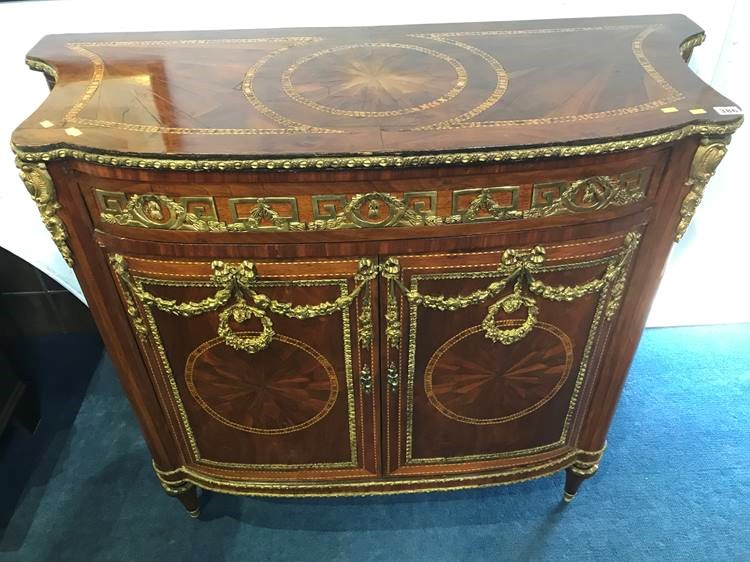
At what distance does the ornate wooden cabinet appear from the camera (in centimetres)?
89

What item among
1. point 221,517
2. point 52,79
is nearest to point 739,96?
point 52,79

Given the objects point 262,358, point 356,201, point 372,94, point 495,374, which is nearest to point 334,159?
Answer: point 356,201

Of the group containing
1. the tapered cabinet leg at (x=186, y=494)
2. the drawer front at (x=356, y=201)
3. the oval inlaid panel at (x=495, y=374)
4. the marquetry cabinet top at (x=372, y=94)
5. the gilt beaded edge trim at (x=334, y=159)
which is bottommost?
the tapered cabinet leg at (x=186, y=494)

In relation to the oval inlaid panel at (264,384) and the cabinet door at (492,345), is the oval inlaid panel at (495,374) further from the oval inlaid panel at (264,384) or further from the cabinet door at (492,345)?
the oval inlaid panel at (264,384)

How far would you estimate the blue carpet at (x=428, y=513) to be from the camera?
1.42 meters

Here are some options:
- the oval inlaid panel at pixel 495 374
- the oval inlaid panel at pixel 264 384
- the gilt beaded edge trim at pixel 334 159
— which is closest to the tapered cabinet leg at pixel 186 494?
the oval inlaid panel at pixel 264 384

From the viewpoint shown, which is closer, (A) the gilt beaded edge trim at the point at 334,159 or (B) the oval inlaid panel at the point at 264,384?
(A) the gilt beaded edge trim at the point at 334,159

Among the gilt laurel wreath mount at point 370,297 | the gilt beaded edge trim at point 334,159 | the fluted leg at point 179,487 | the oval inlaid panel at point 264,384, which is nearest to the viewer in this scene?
the gilt beaded edge trim at point 334,159

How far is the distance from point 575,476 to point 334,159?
3.17 ft

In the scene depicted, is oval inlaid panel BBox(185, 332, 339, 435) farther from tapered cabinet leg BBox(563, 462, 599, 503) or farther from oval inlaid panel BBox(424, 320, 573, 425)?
tapered cabinet leg BBox(563, 462, 599, 503)

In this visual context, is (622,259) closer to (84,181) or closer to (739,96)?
(739,96)

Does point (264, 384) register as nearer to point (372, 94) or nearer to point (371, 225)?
point (371, 225)

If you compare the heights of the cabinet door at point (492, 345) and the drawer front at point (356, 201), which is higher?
the drawer front at point (356, 201)

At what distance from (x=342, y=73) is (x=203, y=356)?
55 cm
